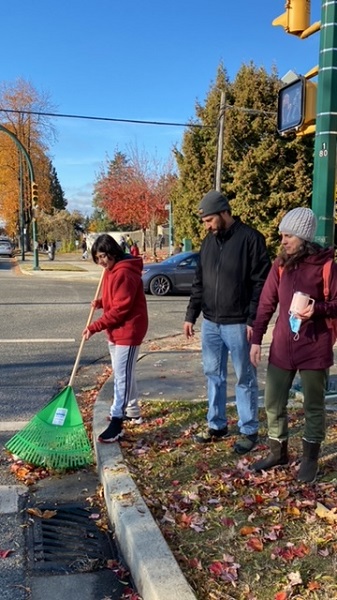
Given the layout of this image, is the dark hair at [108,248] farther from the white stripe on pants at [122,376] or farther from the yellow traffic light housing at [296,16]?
the yellow traffic light housing at [296,16]

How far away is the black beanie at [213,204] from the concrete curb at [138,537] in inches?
72.3

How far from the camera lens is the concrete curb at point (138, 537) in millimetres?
2455

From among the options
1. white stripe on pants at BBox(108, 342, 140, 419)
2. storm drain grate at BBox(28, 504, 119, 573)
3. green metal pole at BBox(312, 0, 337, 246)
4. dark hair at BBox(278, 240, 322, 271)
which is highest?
green metal pole at BBox(312, 0, 337, 246)

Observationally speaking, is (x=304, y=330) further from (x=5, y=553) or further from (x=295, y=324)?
(x=5, y=553)

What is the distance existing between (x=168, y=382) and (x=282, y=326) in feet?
9.84

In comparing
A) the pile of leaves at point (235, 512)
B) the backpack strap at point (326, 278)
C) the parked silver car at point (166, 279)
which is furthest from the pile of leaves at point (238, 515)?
the parked silver car at point (166, 279)

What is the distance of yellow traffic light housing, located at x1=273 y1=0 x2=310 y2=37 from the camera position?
550 centimetres

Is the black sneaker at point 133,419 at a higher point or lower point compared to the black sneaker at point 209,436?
lower

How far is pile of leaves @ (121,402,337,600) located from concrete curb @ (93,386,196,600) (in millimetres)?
98

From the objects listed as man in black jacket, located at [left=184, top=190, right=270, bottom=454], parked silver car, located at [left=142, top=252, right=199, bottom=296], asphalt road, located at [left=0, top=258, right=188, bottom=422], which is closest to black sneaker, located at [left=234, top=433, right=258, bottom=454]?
man in black jacket, located at [left=184, top=190, right=270, bottom=454]

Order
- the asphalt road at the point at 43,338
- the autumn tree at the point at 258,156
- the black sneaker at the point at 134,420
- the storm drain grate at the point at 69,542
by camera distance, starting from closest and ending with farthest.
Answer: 1. the storm drain grate at the point at 69,542
2. the black sneaker at the point at 134,420
3. the asphalt road at the point at 43,338
4. the autumn tree at the point at 258,156

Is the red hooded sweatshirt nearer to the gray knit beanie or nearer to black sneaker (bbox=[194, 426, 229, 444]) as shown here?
black sneaker (bbox=[194, 426, 229, 444])

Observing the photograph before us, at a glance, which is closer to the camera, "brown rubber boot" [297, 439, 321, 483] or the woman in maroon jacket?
the woman in maroon jacket

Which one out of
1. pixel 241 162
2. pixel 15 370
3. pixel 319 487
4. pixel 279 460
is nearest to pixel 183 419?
pixel 279 460
